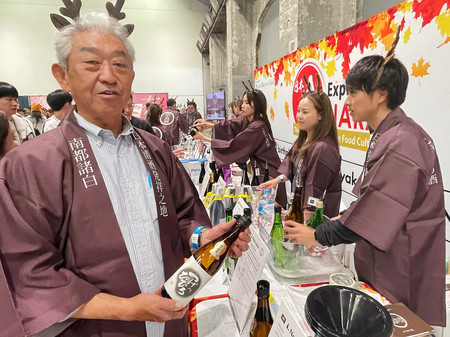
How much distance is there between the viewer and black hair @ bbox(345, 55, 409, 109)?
110cm

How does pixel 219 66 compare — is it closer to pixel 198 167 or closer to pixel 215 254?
pixel 198 167

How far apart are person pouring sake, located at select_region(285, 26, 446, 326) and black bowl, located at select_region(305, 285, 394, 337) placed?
46 centimetres

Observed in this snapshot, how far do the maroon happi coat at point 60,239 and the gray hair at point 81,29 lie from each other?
0.62 ft

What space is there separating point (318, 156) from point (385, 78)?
0.74 meters

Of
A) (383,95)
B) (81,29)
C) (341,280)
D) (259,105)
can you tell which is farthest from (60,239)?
(259,105)

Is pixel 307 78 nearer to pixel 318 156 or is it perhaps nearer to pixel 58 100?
pixel 318 156

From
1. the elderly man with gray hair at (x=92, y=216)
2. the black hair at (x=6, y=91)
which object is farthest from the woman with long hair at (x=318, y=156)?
the black hair at (x=6, y=91)

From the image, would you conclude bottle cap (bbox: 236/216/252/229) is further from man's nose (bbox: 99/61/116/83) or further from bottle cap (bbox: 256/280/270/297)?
man's nose (bbox: 99/61/116/83)

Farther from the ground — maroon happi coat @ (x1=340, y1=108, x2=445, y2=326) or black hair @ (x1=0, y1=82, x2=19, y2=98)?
black hair @ (x1=0, y1=82, x2=19, y2=98)

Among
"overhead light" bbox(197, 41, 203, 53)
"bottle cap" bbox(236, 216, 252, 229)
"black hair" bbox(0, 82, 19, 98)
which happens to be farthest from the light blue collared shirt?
"overhead light" bbox(197, 41, 203, 53)

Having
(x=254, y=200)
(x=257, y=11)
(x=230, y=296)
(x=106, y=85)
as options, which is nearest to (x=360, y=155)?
(x=254, y=200)

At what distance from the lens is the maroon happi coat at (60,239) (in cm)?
67

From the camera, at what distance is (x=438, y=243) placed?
104cm

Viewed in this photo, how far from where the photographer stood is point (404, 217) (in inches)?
36.7
